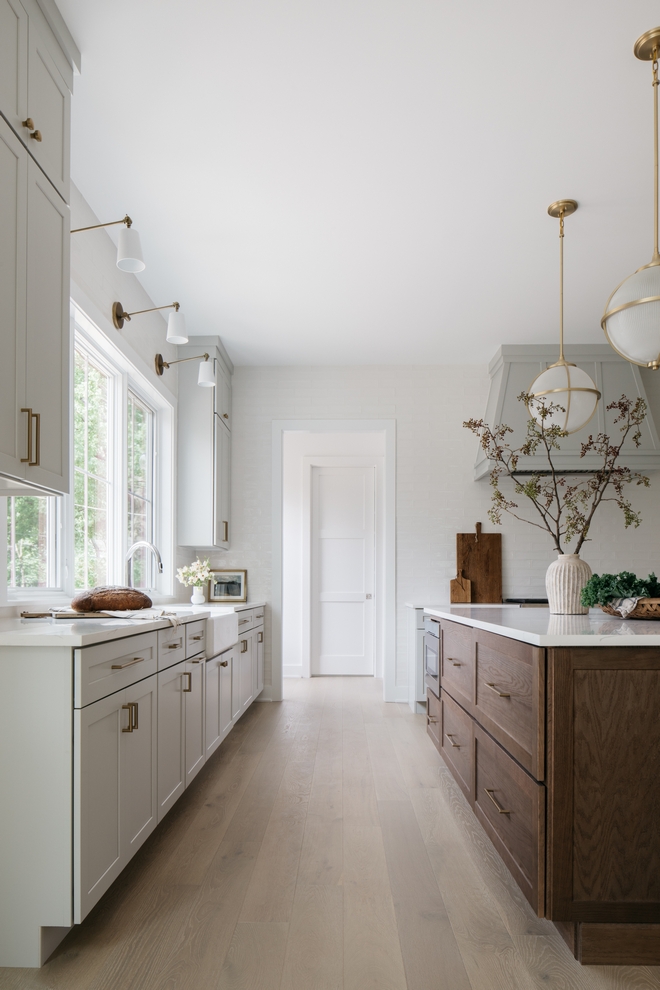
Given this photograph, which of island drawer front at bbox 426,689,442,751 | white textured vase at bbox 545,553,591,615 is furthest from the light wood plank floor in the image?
white textured vase at bbox 545,553,591,615

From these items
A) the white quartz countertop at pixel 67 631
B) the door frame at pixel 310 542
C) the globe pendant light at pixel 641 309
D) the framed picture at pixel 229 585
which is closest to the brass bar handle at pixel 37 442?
the white quartz countertop at pixel 67 631

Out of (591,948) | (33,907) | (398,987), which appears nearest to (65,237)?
(33,907)

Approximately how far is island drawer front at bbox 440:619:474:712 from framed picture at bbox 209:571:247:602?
232 cm

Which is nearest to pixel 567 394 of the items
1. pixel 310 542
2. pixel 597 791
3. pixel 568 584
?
pixel 568 584

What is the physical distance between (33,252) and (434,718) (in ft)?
10.2

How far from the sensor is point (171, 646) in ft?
9.16

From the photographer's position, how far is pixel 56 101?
2195mm

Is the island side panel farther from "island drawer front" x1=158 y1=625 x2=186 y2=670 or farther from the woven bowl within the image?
the woven bowl

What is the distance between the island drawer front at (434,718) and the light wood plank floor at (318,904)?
0.81 feet

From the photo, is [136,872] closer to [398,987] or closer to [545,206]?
[398,987]

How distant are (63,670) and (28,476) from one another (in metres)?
0.55

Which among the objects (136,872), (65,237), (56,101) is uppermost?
(56,101)

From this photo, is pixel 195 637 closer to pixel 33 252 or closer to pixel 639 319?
pixel 33 252

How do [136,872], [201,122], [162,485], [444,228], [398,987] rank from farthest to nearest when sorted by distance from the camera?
1. [162,485]
2. [444,228]
3. [201,122]
4. [136,872]
5. [398,987]
